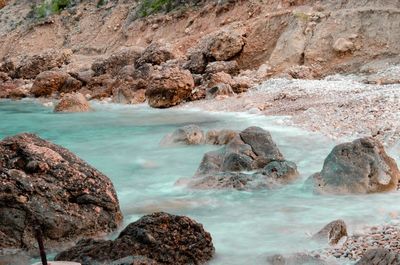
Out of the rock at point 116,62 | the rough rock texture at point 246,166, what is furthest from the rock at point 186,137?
the rock at point 116,62

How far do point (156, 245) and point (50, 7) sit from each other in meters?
34.8

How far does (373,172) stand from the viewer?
7668 mm

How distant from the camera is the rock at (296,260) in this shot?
535 centimetres

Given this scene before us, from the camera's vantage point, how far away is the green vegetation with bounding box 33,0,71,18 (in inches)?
1470

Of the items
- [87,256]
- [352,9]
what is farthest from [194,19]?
[87,256]

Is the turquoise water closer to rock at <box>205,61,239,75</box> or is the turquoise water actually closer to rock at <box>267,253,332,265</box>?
rock at <box>267,253,332,265</box>

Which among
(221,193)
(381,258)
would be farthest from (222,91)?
(381,258)

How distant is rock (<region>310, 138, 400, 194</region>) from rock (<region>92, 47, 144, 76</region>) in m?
17.0

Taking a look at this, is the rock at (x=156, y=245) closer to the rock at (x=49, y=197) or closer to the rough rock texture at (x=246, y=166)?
the rock at (x=49, y=197)

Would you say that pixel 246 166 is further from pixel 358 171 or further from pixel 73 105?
pixel 73 105

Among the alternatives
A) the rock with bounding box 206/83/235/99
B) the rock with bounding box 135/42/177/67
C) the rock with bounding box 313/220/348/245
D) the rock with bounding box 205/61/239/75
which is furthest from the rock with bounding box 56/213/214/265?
the rock with bounding box 135/42/177/67

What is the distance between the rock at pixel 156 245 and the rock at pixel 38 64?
23.5 metres

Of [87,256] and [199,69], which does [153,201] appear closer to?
[87,256]

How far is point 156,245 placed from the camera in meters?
5.30
